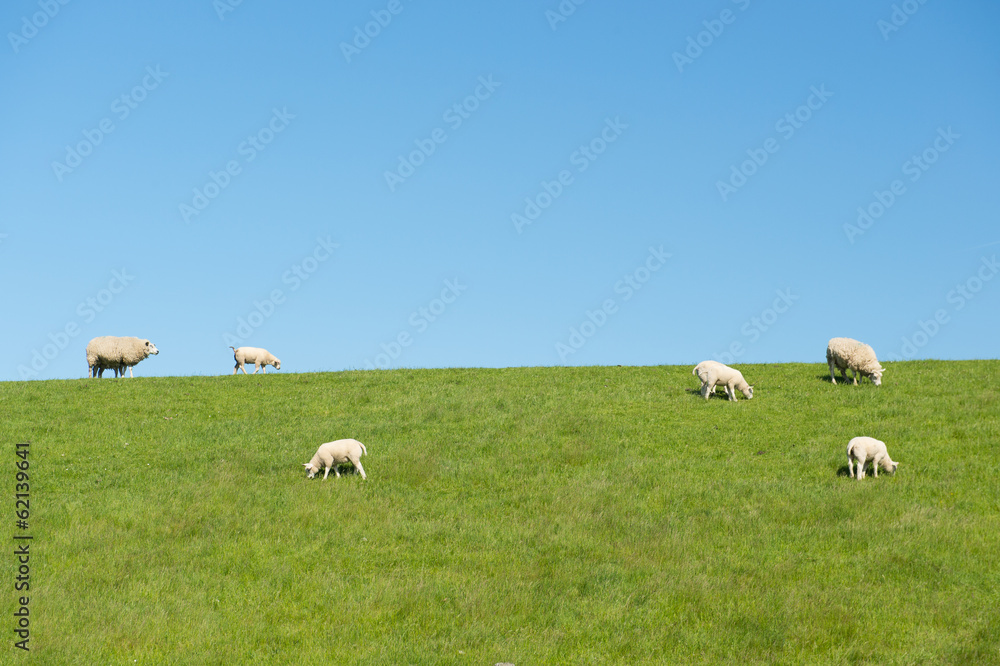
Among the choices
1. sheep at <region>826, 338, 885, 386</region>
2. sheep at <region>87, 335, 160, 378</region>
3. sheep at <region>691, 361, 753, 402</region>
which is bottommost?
sheep at <region>691, 361, 753, 402</region>

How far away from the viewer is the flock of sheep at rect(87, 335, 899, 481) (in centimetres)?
1964

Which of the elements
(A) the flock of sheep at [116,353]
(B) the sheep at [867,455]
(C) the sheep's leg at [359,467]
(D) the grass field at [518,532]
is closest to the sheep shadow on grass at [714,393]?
(D) the grass field at [518,532]

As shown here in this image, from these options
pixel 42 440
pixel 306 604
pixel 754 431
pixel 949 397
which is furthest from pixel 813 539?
pixel 42 440

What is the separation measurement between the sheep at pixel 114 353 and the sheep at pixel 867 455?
2887 centimetres

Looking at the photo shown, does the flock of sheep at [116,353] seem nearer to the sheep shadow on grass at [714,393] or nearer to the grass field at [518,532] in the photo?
the grass field at [518,532]

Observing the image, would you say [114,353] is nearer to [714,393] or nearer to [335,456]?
[335,456]

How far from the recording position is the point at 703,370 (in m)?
28.5

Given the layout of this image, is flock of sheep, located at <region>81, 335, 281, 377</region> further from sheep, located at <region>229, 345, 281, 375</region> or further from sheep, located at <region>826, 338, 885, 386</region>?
sheep, located at <region>826, 338, 885, 386</region>

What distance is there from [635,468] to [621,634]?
8.32 m

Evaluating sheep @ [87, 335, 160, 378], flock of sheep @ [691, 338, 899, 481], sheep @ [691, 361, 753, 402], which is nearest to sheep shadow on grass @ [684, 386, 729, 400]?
flock of sheep @ [691, 338, 899, 481]

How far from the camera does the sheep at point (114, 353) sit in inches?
1403

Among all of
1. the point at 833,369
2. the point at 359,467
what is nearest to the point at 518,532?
the point at 359,467

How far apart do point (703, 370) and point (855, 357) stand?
6139mm

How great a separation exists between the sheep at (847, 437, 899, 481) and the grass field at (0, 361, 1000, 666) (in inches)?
17.6
